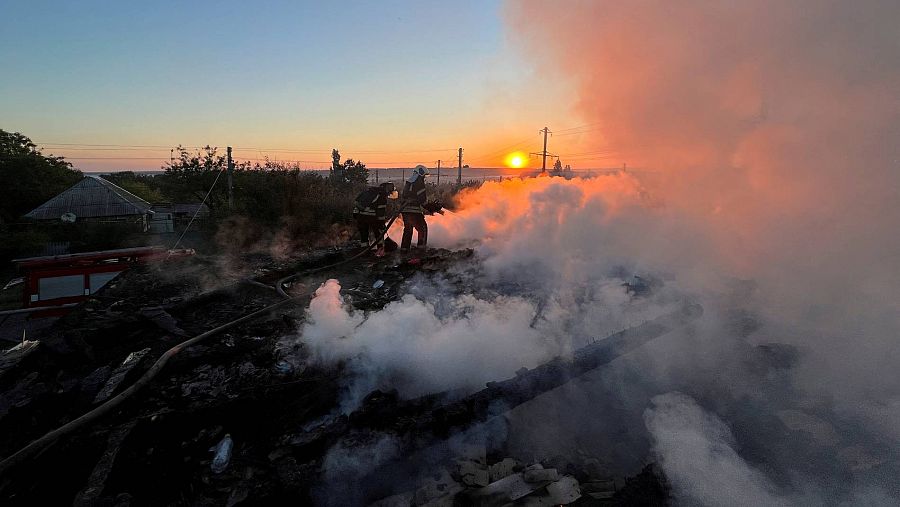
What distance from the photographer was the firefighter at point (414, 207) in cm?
902

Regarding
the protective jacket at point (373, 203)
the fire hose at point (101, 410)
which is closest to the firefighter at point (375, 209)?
the protective jacket at point (373, 203)

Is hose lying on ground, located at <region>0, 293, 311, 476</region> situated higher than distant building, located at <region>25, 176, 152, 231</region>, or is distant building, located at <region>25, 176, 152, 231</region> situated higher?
distant building, located at <region>25, 176, 152, 231</region>

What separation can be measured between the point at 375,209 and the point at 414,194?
965mm

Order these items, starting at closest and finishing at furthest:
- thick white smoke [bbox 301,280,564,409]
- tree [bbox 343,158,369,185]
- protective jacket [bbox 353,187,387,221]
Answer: thick white smoke [bbox 301,280,564,409] < protective jacket [bbox 353,187,387,221] < tree [bbox 343,158,369,185]

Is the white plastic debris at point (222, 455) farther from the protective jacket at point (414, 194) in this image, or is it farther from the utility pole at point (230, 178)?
the utility pole at point (230, 178)

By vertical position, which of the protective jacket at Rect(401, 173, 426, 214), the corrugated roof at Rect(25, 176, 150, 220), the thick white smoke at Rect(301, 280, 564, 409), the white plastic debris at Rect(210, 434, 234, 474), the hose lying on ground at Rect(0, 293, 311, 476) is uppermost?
the protective jacket at Rect(401, 173, 426, 214)

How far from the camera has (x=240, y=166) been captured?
20328 mm

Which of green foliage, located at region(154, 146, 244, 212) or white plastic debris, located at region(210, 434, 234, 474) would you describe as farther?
green foliage, located at region(154, 146, 244, 212)

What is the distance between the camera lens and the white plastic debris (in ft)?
9.38

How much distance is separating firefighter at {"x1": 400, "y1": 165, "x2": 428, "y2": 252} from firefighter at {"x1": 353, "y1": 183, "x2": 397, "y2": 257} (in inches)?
17.9

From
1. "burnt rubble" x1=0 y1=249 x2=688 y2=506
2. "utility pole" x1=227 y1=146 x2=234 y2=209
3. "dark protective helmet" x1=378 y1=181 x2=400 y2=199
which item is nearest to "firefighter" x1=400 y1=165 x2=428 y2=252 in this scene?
"dark protective helmet" x1=378 y1=181 x2=400 y2=199

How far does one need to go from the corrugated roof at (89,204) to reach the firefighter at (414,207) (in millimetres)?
21918

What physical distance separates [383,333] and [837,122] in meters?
5.41

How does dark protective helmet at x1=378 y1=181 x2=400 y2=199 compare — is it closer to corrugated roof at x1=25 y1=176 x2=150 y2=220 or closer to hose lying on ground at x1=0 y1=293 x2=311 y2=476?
hose lying on ground at x1=0 y1=293 x2=311 y2=476
